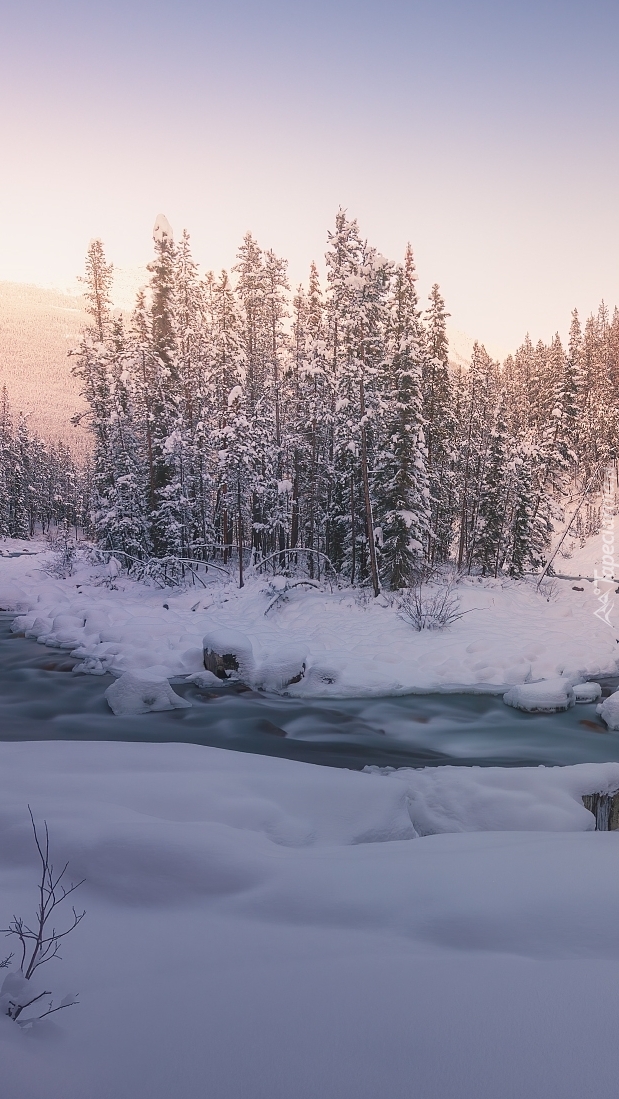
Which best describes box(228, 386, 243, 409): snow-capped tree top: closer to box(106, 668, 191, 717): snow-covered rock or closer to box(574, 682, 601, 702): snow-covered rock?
box(106, 668, 191, 717): snow-covered rock

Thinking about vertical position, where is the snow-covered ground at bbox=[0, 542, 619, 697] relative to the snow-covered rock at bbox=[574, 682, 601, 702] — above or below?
above

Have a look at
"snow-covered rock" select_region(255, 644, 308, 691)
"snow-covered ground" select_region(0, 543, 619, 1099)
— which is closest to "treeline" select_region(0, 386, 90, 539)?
"snow-covered rock" select_region(255, 644, 308, 691)

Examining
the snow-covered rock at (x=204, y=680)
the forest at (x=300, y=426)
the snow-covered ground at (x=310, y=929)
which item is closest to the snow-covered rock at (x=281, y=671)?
the snow-covered rock at (x=204, y=680)

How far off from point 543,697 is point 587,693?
1065 mm

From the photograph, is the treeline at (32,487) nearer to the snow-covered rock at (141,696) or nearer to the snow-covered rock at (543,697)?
the snow-covered rock at (141,696)

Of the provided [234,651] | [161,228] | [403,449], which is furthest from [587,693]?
[161,228]

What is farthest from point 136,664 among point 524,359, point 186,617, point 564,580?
point 524,359

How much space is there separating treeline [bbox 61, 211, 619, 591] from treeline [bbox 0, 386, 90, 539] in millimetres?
37323

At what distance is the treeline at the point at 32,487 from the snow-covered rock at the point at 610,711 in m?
58.0

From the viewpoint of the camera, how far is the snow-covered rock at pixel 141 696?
8.23 metres

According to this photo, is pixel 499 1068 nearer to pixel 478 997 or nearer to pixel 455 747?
pixel 478 997

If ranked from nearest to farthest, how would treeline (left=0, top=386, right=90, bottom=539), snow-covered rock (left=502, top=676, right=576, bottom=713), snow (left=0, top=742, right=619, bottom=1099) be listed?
1. snow (left=0, top=742, right=619, bottom=1099)
2. snow-covered rock (left=502, top=676, right=576, bottom=713)
3. treeline (left=0, top=386, right=90, bottom=539)

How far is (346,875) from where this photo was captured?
2961 millimetres

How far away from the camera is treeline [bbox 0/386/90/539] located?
208 feet
